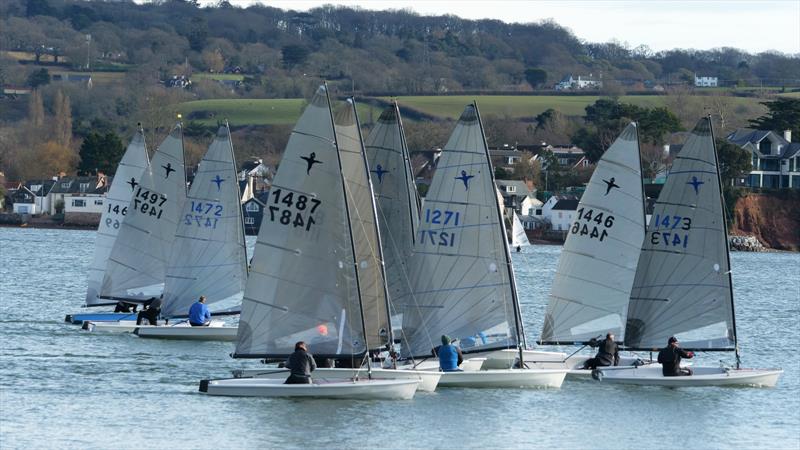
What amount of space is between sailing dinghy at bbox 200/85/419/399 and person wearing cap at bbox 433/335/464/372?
164 cm

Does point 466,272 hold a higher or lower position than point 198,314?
higher

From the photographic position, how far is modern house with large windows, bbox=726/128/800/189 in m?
126

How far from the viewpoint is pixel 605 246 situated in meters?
35.6

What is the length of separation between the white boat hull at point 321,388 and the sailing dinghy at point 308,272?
3 cm

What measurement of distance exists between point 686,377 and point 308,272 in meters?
8.46

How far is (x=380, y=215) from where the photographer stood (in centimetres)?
3612

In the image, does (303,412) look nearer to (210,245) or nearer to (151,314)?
(210,245)

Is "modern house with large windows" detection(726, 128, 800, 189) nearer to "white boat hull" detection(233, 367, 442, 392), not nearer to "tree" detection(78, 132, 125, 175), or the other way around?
"tree" detection(78, 132, 125, 175)

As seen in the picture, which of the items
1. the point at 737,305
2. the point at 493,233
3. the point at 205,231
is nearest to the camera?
the point at 493,233

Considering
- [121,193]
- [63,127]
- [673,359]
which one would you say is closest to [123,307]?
[121,193]

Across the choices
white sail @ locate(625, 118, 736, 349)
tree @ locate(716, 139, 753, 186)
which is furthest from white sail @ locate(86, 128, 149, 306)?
tree @ locate(716, 139, 753, 186)

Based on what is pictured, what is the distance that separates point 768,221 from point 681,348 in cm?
9410

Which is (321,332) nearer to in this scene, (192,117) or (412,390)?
(412,390)

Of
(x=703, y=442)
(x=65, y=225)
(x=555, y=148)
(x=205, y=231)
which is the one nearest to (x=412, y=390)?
(x=703, y=442)
